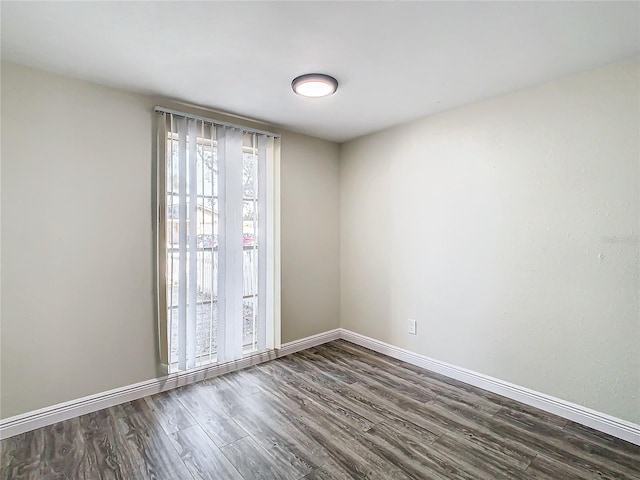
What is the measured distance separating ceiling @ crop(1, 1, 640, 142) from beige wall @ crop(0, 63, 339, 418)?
249mm

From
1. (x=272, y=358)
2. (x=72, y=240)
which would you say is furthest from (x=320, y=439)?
(x=72, y=240)

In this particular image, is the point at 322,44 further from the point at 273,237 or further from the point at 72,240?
the point at 72,240

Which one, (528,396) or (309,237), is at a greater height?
(309,237)

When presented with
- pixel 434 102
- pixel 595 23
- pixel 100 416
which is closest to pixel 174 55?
pixel 434 102

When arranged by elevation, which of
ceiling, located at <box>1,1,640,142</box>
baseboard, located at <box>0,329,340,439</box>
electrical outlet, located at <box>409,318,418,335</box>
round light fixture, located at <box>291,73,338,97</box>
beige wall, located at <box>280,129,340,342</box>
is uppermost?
ceiling, located at <box>1,1,640,142</box>

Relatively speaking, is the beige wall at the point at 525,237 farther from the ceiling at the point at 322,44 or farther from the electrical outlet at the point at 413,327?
the ceiling at the point at 322,44

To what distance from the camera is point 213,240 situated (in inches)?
111

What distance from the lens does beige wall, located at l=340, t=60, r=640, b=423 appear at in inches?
79.5

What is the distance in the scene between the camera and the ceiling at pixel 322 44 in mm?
1557

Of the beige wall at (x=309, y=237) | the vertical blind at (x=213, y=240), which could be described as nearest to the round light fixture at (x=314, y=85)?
the vertical blind at (x=213, y=240)

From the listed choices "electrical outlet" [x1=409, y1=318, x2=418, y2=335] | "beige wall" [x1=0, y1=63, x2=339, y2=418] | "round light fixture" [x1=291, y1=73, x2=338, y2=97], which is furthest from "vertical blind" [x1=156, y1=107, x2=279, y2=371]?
"electrical outlet" [x1=409, y1=318, x2=418, y2=335]

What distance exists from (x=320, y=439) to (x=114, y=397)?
158cm

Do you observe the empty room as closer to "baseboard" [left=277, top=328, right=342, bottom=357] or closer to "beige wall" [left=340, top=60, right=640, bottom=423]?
"beige wall" [left=340, top=60, right=640, bottom=423]

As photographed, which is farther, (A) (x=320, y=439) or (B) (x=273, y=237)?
(B) (x=273, y=237)
